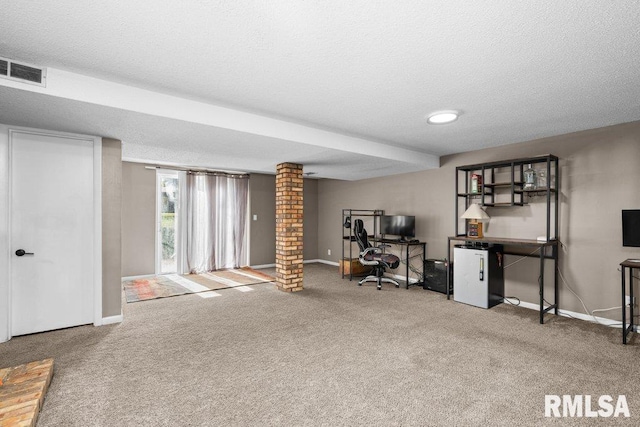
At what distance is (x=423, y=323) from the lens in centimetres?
354

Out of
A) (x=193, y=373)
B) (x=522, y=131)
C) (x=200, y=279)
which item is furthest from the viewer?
(x=200, y=279)

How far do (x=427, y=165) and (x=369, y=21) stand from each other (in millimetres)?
3871

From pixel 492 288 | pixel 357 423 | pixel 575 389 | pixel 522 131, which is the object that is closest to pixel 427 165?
pixel 522 131

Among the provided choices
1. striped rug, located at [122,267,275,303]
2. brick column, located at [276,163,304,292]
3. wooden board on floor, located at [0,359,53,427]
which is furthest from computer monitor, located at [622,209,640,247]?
wooden board on floor, located at [0,359,53,427]

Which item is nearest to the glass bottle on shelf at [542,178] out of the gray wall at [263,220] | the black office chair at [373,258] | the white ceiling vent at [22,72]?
the black office chair at [373,258]

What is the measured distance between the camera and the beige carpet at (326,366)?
194 centimetres

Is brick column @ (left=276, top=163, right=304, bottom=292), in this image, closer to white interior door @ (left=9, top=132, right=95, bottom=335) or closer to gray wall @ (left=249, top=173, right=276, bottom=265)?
gray wall @ (left=249, top=173, right=276, bottom=265)

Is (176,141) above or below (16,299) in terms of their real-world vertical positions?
above

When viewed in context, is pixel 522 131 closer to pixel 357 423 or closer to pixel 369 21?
pixel 369 21

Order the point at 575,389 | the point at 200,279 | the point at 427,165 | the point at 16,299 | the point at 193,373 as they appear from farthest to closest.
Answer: the point at 200,279 < the point at 427,165 < the point at 16,299 < the point at 193,373 < the point at 575,389

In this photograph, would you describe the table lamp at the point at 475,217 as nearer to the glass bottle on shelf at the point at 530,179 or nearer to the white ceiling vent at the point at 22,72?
the glass bottle on shelf at the point at 530,179

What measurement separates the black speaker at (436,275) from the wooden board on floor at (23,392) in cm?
480

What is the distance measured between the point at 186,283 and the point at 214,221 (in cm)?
153

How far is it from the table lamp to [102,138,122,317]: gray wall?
448 centimetres
